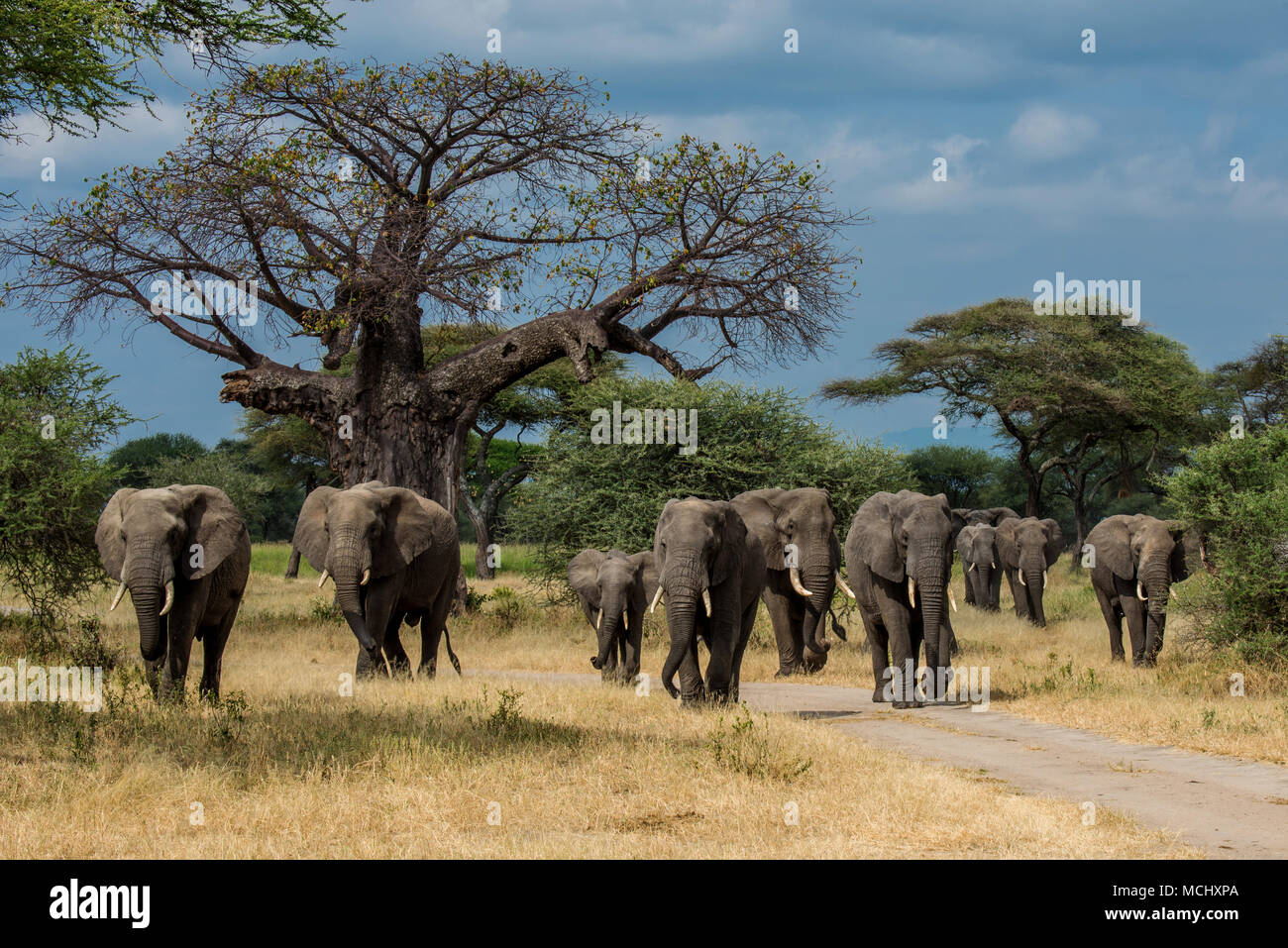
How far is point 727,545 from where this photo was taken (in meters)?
12.2

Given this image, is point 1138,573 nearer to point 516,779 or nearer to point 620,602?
point 620,602

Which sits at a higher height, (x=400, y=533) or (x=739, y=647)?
(x=400, y=533)

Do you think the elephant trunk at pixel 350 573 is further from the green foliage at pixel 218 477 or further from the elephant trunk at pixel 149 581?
the green foliage at pixel 218 477

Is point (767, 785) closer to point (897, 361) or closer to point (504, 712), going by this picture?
point (504, 712)

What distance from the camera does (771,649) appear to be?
2061 centimetres

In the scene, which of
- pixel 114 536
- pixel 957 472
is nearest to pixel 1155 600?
pixel 114 536

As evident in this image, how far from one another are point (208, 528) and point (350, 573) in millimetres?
2184

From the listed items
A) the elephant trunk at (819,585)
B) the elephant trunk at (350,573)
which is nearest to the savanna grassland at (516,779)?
the elephant trunk at (350,573)

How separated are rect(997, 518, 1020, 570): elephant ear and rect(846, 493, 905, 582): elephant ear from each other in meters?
13.1

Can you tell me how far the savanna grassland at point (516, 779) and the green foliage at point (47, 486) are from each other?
498 centimetres

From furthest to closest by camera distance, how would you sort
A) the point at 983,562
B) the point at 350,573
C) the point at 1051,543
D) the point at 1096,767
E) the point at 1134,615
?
the point at 983,562 → the point at 1051,543 → the point at 1134,615 → the point at 350,573 → the point at 1096,767

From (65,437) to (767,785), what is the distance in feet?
48.0

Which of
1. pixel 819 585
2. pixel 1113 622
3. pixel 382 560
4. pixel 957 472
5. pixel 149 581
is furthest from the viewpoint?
pixel 957 472

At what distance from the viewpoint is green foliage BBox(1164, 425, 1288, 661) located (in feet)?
46.6
